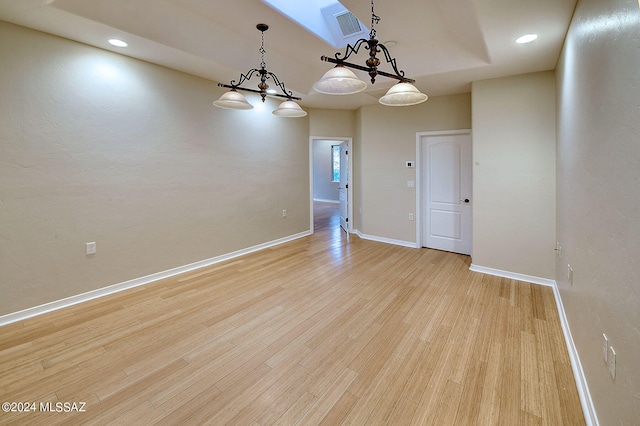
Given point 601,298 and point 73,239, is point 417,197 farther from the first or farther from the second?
point 73,239

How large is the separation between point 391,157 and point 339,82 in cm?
339

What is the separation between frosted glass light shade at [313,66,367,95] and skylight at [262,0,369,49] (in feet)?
4.46

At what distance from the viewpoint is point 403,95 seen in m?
2.59

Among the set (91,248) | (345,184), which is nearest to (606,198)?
(91,248)

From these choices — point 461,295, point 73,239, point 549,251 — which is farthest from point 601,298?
point 73,239

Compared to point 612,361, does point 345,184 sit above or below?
above

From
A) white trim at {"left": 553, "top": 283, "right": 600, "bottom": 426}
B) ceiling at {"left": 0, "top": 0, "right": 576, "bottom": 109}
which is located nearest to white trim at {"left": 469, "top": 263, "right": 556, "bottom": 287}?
white trim at {"left": 553, "top": 283, "right": 600, "bottom": 426}

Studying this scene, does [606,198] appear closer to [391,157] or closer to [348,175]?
[391,157]

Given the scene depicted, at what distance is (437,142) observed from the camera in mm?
5047

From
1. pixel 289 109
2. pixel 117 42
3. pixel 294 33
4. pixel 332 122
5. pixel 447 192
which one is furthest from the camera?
pixel 332 122

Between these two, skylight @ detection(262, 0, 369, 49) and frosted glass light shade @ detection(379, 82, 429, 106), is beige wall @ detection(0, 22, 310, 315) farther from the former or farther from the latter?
frosted glass light shade @ detection(379, 82, 429, 106)

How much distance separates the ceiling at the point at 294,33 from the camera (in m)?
2.44

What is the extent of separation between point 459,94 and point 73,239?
18.6 feet

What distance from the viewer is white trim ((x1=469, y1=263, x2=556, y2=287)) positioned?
141 inches
